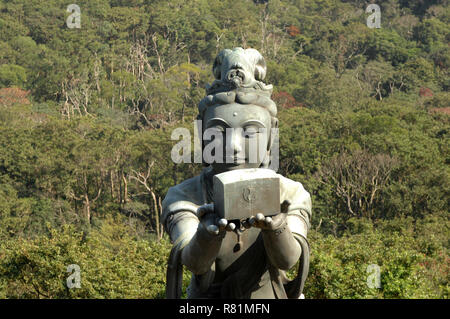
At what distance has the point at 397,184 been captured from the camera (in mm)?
39531

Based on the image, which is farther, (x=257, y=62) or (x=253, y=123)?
(x=257, y=62)

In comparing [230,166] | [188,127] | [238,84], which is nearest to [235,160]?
[230,166]

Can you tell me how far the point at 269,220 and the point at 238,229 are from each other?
36 cm

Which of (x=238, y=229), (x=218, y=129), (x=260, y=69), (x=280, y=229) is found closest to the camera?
(x=280, y=229)

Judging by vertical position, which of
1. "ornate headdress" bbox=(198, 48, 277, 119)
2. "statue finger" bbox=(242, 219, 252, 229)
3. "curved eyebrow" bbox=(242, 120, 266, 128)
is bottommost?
"statue finger" bbox=(242, 219, 252, 229)

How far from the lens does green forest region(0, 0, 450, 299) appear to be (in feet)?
77.0

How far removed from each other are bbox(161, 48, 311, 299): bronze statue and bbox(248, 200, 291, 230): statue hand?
0.16 metres

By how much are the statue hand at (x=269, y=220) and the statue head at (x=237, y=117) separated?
73cm

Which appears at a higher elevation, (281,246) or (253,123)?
(253,123)

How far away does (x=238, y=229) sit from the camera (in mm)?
6164

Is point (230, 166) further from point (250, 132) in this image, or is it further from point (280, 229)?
point (280, 229)

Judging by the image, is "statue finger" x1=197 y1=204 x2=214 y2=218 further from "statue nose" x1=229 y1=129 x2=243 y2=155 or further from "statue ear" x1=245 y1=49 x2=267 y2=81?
"statue ear" x1=245 y1=49 x2=267 y2=81

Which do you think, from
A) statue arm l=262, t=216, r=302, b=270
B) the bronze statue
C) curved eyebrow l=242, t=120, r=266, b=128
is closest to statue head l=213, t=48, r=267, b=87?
the bronze statue
